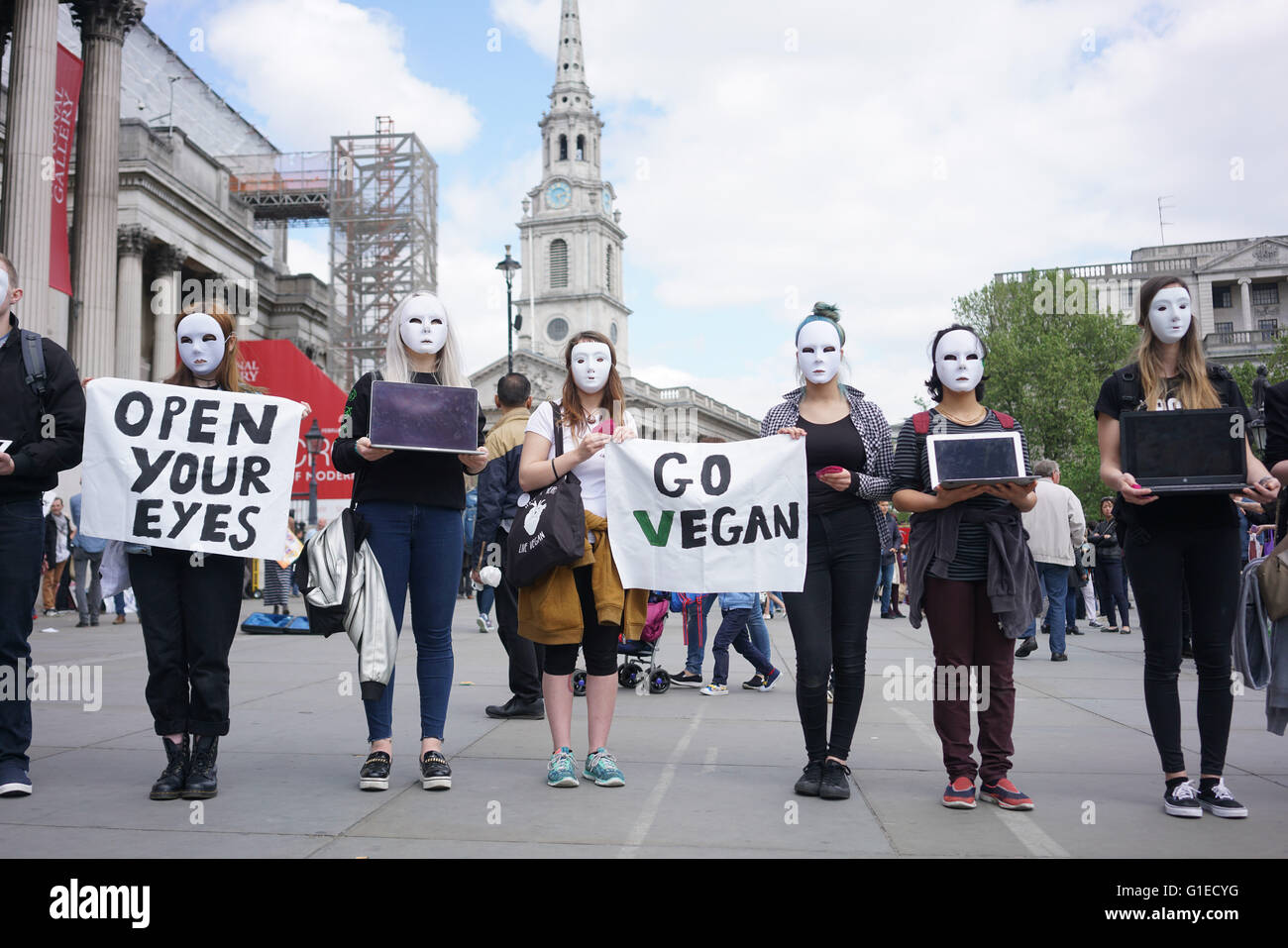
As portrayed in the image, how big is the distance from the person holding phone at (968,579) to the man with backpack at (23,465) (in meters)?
3.83

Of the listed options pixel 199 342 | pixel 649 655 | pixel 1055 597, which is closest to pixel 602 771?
pixel 199 342

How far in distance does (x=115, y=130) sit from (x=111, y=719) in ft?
64.0

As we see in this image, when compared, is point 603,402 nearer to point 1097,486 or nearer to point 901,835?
point 901,835

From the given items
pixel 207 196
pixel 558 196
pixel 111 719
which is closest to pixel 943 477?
pixel 111 719

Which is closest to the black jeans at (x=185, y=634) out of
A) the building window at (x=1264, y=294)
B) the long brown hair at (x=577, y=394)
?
the long brown hair at (x=577, y=394)


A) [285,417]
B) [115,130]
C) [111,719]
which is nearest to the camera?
[285,417]

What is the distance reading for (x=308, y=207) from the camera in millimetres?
47594

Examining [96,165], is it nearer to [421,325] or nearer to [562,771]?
[421,325]

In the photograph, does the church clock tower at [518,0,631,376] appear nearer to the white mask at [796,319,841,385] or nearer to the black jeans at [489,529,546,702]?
the black jeans at [489,529,546,702]

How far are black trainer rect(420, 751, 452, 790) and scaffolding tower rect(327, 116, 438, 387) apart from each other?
127 ft

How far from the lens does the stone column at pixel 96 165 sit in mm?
22047

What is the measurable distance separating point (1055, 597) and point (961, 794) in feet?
25.9

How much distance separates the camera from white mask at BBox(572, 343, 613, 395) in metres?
5.13

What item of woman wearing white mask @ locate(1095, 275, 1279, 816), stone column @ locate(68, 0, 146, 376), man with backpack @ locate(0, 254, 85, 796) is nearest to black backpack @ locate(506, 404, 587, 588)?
man with backpack @ locate(0, 254, 85, 796)
